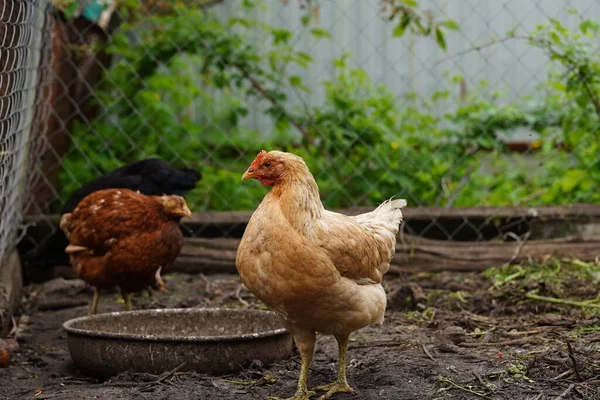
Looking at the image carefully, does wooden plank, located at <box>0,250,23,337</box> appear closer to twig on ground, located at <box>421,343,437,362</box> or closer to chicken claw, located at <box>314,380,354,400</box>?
chicken claw, located at <box>314,380,354,400</box>

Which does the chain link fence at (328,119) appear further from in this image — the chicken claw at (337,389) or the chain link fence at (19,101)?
the chicken claw at (337,389)

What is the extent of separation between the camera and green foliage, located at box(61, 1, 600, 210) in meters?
5.76

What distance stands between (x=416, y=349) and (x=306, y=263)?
0.94 m

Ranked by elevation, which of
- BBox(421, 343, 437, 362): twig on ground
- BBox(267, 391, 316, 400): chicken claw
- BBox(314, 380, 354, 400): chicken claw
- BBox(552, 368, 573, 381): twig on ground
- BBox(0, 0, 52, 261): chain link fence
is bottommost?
BBox(267, 391, 316, 400): chicken claw

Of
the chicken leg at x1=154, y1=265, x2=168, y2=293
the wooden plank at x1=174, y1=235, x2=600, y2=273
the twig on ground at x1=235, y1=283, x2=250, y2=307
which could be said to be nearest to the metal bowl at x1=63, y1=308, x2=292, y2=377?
the chicken leg at x1=154, y1=265, x2=168, y2=293

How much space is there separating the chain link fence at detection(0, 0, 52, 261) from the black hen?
22cm

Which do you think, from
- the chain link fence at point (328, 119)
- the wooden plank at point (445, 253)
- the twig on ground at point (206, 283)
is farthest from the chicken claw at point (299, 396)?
the chain link fence at point (328, 119)

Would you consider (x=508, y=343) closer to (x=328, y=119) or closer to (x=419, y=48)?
(x=328, y=119)

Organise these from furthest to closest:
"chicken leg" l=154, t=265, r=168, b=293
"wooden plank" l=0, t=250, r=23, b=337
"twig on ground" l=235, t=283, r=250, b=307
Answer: "twig on ground" l=235, t=283, r=250, b=307 < "chicken leg" l=154, t=265, r=168, b=293 < "wooden plank" l=0, t=250, r=23, b=337

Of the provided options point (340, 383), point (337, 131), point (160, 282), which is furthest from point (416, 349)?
point (337, 131)

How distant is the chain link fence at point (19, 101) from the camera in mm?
3596

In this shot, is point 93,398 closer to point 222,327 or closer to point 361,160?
point 222,327

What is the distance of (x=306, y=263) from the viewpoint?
9.16 feet

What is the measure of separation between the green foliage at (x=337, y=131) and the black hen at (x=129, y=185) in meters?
0.70
